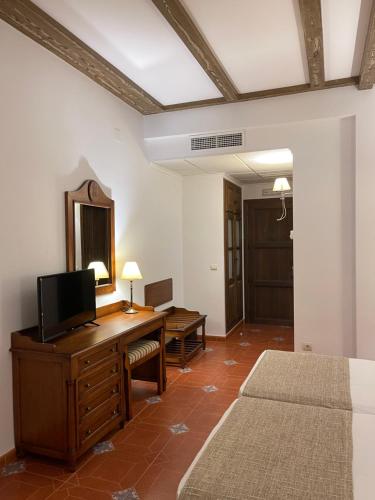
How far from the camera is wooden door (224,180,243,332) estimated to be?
5.75 meters

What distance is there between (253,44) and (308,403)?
8.77 feet

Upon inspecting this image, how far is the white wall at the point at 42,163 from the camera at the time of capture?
265 centimetres

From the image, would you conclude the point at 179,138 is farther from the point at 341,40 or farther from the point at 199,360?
the point at 199,360

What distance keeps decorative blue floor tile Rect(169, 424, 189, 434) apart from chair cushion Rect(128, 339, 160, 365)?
609mm

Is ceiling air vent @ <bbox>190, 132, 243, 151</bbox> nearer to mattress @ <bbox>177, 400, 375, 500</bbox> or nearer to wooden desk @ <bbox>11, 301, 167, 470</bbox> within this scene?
wooden desk @ <bbox>11, 301, 167, 470</bbox>

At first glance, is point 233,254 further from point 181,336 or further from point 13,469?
point 13,469

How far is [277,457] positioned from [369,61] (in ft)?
10.5

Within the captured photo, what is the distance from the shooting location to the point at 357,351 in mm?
3912

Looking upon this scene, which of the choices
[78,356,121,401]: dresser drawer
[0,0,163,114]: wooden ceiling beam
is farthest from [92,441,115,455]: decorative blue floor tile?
[0,0,163,114]: wooden ceiling beam

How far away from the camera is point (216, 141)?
4.39 meters

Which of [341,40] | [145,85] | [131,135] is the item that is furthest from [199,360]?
[341,40]

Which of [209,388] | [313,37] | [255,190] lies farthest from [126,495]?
[255,190]

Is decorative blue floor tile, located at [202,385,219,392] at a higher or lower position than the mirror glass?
lower

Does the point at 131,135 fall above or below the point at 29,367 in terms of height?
above
